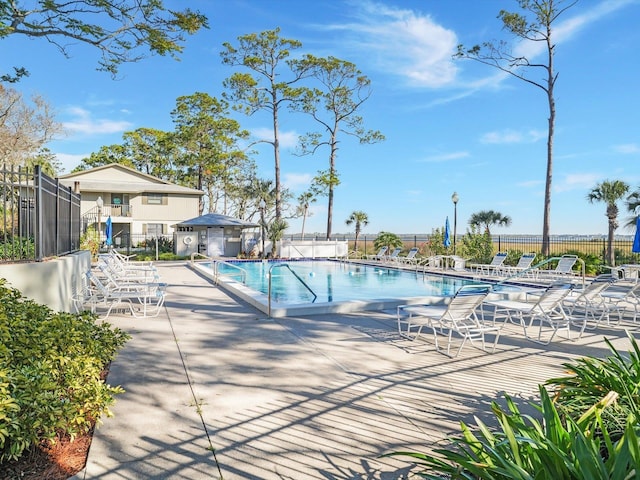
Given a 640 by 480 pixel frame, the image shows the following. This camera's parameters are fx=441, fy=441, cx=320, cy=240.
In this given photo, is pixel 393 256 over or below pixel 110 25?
below

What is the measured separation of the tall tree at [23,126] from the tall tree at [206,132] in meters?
10.2

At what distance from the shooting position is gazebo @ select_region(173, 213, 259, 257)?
26.7m

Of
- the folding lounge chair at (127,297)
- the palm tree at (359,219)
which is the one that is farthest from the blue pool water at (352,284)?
the palm tree at (359,219)

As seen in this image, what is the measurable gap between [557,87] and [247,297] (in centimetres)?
1833

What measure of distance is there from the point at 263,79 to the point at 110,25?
753 inches

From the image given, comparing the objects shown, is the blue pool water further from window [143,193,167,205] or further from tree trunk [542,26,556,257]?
window [143,193,167,205]

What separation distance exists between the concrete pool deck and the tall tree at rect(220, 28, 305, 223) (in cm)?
2341

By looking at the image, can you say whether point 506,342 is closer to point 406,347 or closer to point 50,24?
point 406,347

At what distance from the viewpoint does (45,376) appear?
2869mm

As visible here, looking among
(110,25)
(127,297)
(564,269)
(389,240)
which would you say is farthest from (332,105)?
(127,297)

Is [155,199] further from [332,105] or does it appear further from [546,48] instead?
[546,48]

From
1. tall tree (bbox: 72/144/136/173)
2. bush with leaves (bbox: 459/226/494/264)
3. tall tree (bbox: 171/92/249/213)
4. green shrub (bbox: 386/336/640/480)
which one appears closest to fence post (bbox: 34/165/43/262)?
green shrub (bbox: 386/336/640/480)

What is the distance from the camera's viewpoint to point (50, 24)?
11828mm

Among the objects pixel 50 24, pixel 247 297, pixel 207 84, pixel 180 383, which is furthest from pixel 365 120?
pixel 180 383
